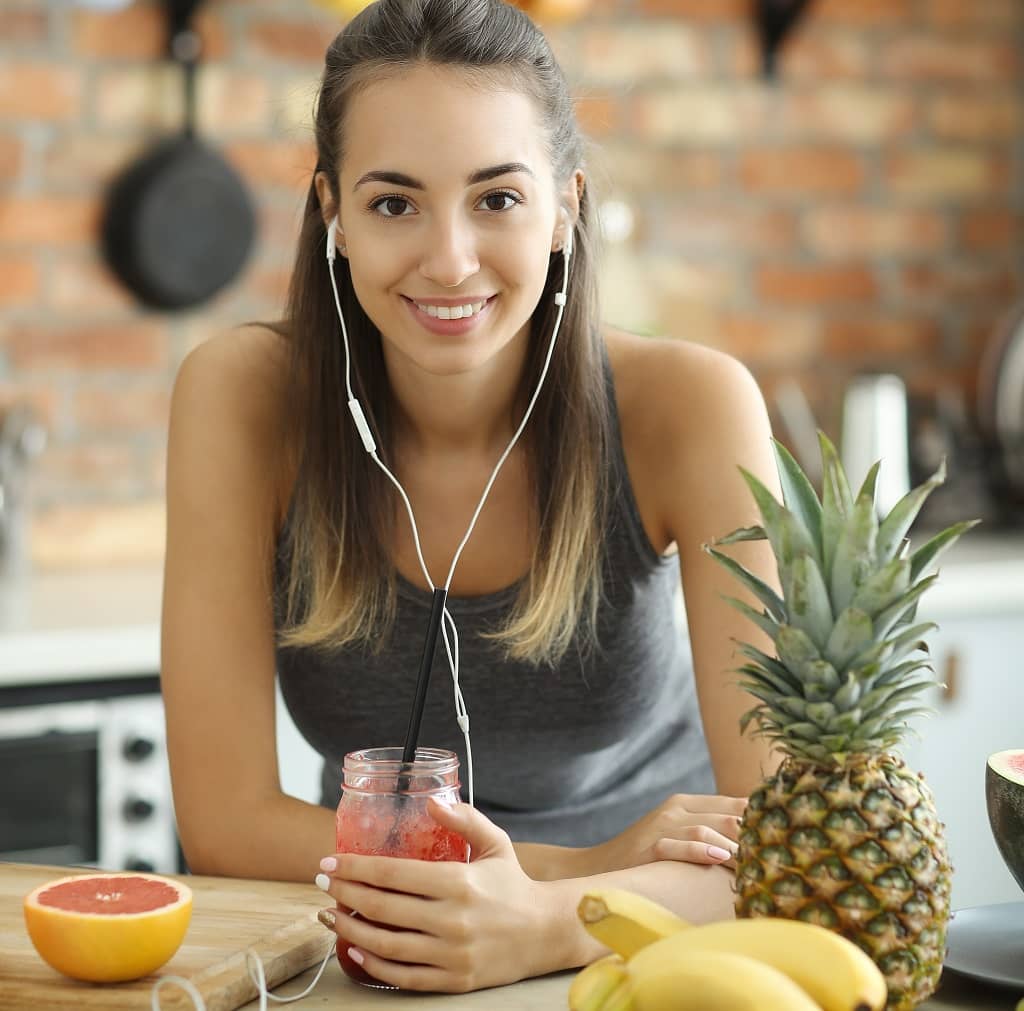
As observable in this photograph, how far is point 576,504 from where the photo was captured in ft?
4.82

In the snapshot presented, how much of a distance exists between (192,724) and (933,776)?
148 centimetres

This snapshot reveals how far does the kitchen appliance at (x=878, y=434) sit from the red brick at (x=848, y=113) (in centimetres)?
59

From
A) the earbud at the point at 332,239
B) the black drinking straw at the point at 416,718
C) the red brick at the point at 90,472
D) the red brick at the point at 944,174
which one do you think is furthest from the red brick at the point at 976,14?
the black drinking straw at the point at 416,718

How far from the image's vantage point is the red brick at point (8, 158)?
8.11ft

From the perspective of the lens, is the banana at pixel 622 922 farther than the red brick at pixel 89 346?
No

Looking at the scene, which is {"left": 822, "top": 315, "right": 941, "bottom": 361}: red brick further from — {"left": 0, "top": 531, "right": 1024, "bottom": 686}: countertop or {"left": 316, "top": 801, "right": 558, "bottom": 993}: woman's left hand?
{"left": 316, "top": 801, "right": 558, "bottom": 993}: woman's left hand

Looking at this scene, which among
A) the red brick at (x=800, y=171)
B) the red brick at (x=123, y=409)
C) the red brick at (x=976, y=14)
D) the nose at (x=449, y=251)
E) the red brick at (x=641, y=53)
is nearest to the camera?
the nose at (x=449, y=251)

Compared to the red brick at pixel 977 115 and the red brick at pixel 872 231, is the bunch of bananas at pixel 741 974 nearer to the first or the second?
the red brick at pixel 872 231

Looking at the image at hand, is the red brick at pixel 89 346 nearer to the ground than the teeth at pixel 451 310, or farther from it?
farther from it

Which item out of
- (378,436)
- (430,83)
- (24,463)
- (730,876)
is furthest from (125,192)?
(730,876)

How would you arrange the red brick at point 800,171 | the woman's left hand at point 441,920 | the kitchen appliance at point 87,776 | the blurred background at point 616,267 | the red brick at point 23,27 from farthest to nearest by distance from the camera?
1. the red brick at point 800,171
2. the red brick at point 23,27
3. the blurred background at point 616,267
4. the kitchen appliance at point 87,776
5. the woman's left hand at point 441,920

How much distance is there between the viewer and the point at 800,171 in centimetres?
302

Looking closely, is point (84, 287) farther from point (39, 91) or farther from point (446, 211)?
point (446, 211)

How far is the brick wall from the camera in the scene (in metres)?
2.52
